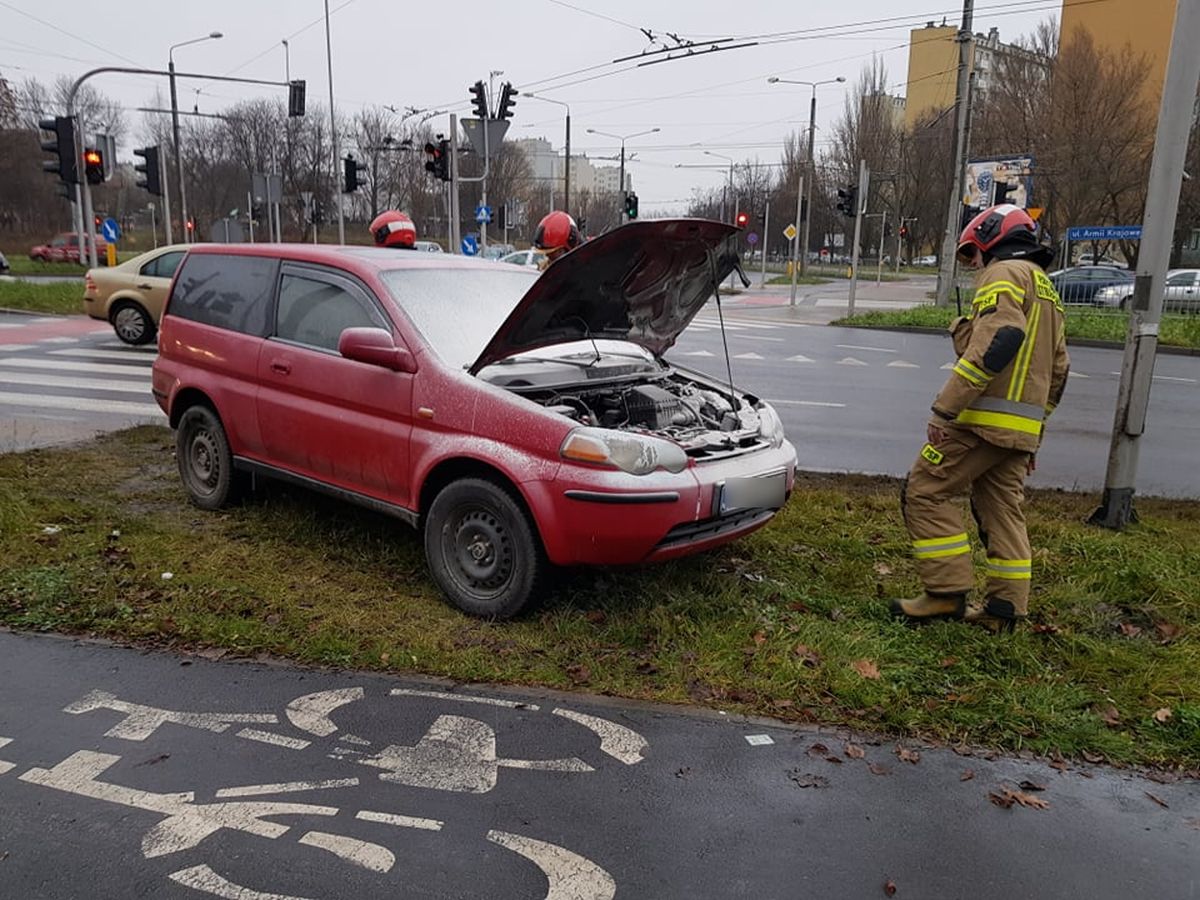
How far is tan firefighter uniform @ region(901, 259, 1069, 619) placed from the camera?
13.8ft

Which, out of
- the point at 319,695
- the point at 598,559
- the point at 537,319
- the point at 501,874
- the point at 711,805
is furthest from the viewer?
the point at 537,319

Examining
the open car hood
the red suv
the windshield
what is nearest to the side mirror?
the red suv

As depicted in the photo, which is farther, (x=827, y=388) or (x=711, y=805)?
(x=827, y=388)

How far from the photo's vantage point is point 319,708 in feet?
12.1

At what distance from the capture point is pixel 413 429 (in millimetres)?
4676

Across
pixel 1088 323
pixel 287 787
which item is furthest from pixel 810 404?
pixel 1088 323

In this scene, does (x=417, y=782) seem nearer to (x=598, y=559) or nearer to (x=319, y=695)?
(x=319, y=695)

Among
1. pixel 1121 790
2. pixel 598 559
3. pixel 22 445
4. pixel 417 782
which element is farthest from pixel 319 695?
pixel 22 445

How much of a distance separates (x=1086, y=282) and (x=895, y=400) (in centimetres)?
1708

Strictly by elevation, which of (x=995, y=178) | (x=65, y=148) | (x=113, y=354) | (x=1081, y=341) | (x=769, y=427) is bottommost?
(x=113, y=354)

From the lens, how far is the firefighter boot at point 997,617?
176 inches

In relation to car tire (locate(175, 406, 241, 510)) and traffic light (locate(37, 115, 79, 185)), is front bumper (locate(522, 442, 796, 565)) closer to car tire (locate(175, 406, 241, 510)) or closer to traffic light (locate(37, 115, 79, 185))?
car tire (locate(175, 406, 241, 510))

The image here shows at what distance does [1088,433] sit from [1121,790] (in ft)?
26.3

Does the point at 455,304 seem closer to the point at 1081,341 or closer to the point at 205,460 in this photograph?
the point at 205,460
